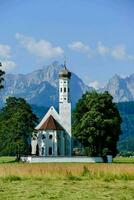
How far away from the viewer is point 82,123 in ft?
269

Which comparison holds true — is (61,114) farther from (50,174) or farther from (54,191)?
(54,191)

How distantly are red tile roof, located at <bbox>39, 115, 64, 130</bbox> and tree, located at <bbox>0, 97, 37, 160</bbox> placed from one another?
440 inches

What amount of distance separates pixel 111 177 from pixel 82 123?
54.1m

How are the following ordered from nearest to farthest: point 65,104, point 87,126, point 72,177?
point 72,177 < point 87,126 < point 65,104

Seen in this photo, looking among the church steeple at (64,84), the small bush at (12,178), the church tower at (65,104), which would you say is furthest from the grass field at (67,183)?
the church steeple at (64,84)

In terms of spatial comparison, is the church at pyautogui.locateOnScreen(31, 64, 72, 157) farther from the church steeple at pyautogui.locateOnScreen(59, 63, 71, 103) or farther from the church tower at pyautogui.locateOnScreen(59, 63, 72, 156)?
the church steeple at pyautogui.locateOnScreen(59, 63, 71, 103)

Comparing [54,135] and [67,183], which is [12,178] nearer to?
[67,183]

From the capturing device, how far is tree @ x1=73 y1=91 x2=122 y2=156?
81.5m

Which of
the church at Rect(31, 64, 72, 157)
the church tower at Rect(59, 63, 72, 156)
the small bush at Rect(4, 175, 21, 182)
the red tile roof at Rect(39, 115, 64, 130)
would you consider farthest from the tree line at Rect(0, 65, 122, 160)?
the small bush at Rect(4, 175, 21, 182)

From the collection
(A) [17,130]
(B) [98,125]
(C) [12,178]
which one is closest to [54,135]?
(A) [17,130]

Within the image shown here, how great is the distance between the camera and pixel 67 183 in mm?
25031

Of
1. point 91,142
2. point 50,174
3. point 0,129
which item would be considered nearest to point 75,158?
point 91,142

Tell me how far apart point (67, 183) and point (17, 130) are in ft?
204

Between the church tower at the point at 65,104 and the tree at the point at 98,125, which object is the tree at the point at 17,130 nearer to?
the tree at the point at 98,125
